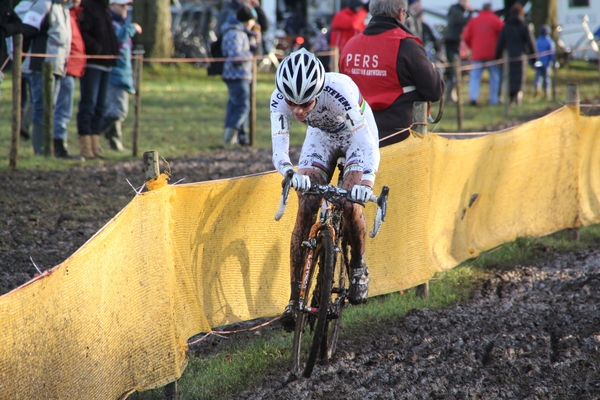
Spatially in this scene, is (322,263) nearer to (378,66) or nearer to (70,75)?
(378,66)

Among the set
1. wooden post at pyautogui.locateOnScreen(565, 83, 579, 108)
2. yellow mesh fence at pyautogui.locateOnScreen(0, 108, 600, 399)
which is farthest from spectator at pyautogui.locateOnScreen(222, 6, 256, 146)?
yellow mesh fence at pyautogui.locateOnScreen(0, 108, 600, 399)

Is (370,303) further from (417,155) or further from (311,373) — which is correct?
(311,373)

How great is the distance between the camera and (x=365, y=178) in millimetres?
5273

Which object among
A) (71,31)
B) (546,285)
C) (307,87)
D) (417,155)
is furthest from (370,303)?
(71,31)

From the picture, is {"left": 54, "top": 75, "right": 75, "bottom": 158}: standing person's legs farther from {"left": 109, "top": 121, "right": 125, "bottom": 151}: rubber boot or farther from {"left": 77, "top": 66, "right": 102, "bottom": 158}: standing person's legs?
{"left": 109, "top": 121, "right": 125, "bottom": 151}: rubber boot

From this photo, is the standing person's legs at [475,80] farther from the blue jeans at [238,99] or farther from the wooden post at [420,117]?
the wooden post at [420,117]

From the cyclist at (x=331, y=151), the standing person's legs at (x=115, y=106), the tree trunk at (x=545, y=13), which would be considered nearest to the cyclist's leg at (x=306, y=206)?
the cyclist at (x=331, y=151)

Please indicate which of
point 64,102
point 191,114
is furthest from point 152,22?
point 64,102

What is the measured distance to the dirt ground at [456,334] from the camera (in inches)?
206

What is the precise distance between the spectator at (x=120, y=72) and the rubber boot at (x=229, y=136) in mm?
2108

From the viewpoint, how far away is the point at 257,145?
→ 48.7 ft

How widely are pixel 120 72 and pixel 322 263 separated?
813 cm

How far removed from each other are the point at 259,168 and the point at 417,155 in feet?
19.0

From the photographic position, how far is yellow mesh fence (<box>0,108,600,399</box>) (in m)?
3.94
